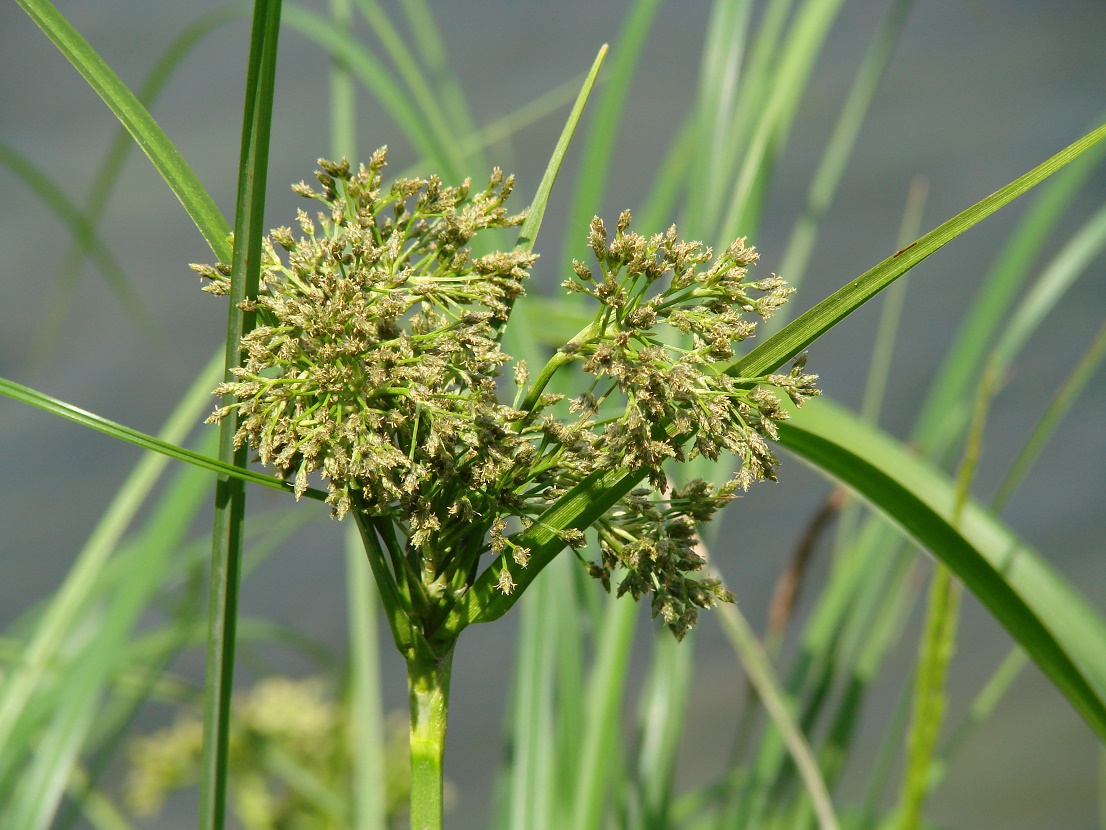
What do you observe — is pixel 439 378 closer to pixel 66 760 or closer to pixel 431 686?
pixel 431 686

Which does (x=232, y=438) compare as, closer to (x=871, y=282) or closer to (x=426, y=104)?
(x=871, y=282)

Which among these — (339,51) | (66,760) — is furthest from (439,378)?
(339,51)

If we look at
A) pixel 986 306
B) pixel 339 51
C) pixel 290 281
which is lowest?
pixel 290 281

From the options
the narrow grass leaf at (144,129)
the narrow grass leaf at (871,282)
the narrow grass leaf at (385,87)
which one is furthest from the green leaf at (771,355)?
the narrow grass leaf at (385,87)

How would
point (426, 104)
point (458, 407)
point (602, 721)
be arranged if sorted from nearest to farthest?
1. point (458, 407)
2. point (602, 721)
3. point (426, 104)

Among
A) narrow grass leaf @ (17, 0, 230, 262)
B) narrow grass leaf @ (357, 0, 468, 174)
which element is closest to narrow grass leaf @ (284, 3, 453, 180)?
narrow grass leaf @ (357, 0, 468, 174)

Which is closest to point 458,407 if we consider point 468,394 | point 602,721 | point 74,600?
point 468,394

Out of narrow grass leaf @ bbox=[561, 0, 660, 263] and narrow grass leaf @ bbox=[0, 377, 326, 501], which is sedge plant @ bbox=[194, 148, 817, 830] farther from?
narrow grass leaf @ bbox=[561, 0, 660, 263]
